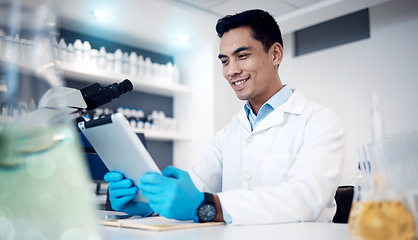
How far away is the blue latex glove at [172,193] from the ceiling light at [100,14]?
270 cm

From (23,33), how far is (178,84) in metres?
3.78

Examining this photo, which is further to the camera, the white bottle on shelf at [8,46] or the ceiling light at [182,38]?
the ceiling light at [182,38]

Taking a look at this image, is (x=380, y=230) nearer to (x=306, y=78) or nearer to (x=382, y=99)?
(x=382, y=99)

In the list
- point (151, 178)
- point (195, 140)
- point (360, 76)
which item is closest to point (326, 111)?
point (151, 178)

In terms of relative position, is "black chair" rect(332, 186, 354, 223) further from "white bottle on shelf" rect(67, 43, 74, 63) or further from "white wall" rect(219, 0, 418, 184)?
"white bottle on shelf" rect(67, 43, 74, 63)

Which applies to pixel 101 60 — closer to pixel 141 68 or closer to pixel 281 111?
pixel 141 68

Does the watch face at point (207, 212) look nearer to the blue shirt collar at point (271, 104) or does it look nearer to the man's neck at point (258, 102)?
the blue shirt collar at point (271, 104)

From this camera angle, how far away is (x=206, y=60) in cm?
410

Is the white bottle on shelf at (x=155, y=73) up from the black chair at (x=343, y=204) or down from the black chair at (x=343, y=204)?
up

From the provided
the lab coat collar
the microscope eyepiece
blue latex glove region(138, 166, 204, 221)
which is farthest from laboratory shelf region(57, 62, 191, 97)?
blue latex glove region(138, 166, 204, 221)

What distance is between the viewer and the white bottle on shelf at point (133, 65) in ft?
12.4

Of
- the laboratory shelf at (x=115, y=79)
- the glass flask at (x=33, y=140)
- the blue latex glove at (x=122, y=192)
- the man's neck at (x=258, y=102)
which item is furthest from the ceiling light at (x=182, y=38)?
the glass flask at (x=33, y=140)

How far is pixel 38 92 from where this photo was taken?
41 centimetres

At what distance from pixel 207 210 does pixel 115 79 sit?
282cm
